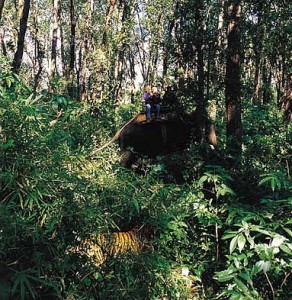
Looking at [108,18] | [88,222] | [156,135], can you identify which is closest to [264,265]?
[88,222]

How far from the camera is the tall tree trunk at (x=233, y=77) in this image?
8.96 metres

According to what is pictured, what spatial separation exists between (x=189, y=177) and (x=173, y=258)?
2006mm

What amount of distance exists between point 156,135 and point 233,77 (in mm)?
2462

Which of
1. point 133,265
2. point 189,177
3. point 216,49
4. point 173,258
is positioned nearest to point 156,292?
point 133,265

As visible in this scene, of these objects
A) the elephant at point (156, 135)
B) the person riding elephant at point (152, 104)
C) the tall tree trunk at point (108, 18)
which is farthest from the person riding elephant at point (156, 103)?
the tall tree trunk at point (108, 18)

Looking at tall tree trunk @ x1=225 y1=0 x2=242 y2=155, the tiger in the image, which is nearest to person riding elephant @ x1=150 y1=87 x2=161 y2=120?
tall tree trunk @ x1=225 y1=0 x2=242 y2=155

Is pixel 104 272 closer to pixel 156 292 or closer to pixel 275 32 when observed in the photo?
pixel 156 292

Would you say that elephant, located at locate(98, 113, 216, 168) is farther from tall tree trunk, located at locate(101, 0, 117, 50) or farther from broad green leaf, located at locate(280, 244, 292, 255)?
tall tree trunk, located at locate(101, 0, 117, 50)

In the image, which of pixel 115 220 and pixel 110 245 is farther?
pixel 115 220

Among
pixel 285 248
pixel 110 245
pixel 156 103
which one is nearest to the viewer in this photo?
pixel 285 248

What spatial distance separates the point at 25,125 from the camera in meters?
3.10

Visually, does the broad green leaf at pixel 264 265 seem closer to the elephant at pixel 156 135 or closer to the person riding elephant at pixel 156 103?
the elephant at pixel 156 135

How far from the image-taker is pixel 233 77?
29.9 ft

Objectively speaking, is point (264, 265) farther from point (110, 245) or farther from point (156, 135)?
point (156, 135)
